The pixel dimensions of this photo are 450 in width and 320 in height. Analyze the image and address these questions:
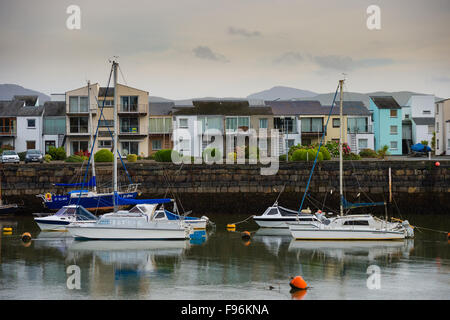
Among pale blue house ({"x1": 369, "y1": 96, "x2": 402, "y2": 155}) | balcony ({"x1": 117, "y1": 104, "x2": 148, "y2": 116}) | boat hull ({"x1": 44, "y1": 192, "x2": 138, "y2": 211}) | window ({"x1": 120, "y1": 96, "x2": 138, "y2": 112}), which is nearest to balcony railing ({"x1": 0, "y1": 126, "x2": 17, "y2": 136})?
balcony ({"x1": 117, "y1": 104, "x2": 148, "y2": 116})

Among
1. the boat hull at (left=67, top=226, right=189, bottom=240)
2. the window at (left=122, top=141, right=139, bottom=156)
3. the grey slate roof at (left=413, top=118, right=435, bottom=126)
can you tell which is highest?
the grey slate roof at (left=413, top=118, right=435, bottom=126)

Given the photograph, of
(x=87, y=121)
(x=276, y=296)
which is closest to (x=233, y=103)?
(x=87, y=121)

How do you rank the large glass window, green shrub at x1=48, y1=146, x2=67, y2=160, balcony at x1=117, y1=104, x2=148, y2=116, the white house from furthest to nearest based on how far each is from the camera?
the white house → the large glass window → balcony at x1=117, y1=104, x2=148, y2=116 → green shrub at x1=48, y1=146, x2=67, y2=160

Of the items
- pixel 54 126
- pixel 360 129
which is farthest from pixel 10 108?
pixel 360 129

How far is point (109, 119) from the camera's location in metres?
69.7

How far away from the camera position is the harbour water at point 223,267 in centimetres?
2377

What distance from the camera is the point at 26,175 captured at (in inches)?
1921

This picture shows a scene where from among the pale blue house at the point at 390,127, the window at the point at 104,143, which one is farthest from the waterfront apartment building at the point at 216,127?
the pale blue house at the point at 390,127

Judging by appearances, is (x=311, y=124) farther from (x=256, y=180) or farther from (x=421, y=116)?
(x=256, y=180)

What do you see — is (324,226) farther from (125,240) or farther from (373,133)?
(373,133)

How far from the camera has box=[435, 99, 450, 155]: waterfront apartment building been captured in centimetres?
7375

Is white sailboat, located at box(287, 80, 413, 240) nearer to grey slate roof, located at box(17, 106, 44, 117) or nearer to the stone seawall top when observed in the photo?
the stone seawall top

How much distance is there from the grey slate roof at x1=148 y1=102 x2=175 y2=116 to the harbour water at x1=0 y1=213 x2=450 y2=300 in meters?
36.3

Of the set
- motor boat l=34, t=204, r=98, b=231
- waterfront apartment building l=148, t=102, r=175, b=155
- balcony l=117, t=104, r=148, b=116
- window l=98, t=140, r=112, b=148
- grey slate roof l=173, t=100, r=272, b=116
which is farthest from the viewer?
grey slate roof l=173, t=100, r=272, b=116
